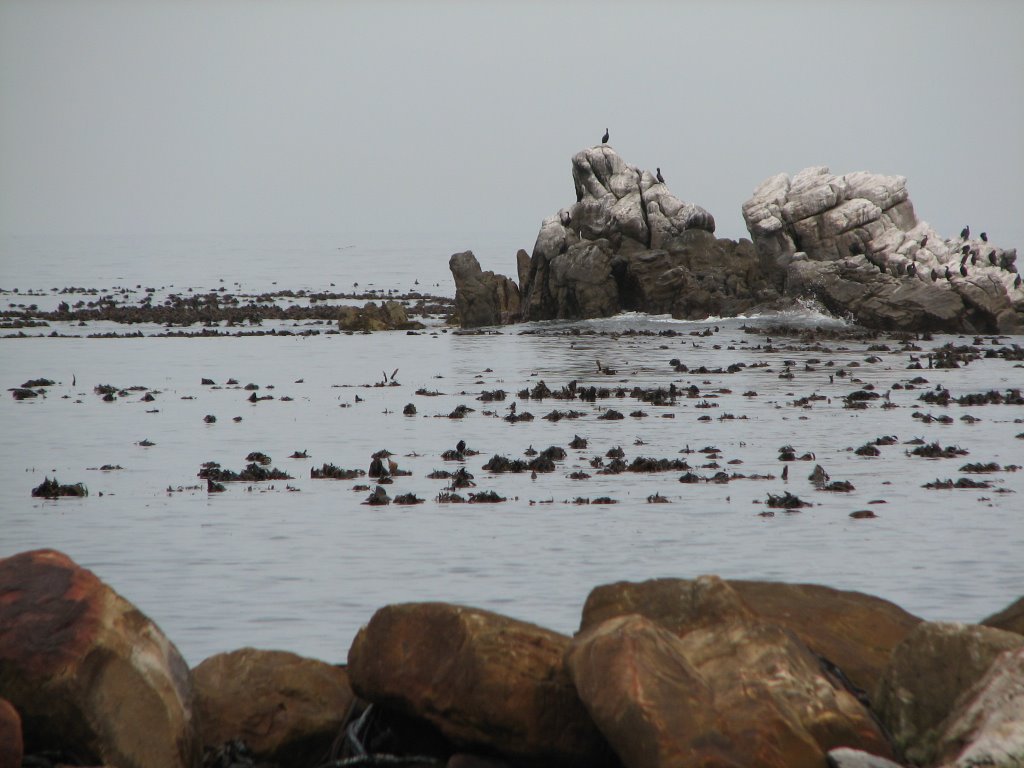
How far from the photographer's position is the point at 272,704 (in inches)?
379

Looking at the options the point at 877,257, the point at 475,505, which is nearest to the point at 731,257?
the point at 877,257

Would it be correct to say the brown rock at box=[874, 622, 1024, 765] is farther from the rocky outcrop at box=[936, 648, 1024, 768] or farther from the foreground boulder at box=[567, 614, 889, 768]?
the foreground boulder at box=[567, 614, 889, 768]

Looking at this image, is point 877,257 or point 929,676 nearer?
point 929,676

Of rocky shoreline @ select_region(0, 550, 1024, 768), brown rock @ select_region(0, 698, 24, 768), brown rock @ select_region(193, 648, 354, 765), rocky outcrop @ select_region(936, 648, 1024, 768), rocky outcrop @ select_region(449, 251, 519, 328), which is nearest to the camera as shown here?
rocky outcrop @ select_region(936, 648, 1024, 768)

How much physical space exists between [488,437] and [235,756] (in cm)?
2190

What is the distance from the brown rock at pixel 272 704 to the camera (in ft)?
31.1

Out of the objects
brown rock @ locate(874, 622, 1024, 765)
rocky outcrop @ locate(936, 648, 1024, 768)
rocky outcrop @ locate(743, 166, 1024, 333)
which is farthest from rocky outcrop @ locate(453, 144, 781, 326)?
rocky outcrop @ locate(936, 648, 1024, 768)

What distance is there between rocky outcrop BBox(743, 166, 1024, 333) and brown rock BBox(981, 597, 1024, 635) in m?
58.9

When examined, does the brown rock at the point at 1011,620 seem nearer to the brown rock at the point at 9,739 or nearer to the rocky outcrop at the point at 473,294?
the brown rock at the point at 9,739

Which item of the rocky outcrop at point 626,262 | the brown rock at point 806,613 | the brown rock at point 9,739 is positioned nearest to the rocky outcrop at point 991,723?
the brown rock at point 806,613

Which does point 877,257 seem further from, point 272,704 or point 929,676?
point 272,704

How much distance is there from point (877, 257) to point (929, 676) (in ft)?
230

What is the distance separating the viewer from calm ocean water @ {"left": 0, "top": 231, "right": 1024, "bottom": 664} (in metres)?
16.0

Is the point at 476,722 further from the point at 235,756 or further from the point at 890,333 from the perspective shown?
the point at 890,333
